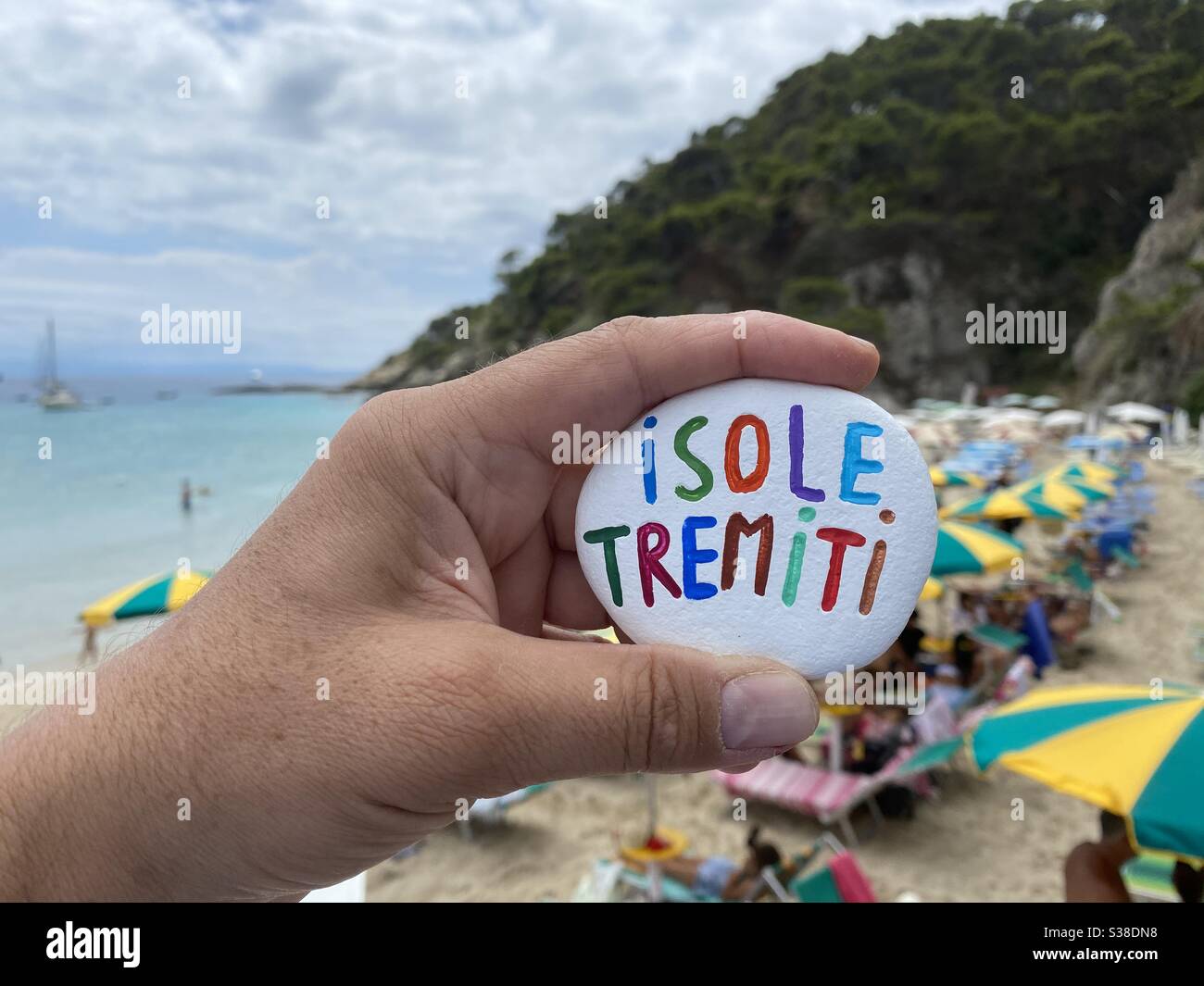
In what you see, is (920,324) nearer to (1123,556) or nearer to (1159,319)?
(1159,319)

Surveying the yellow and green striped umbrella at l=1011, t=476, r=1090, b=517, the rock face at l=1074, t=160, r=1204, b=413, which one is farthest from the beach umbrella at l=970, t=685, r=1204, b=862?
the rock face at l=1074, t=160, r=1204, b=413

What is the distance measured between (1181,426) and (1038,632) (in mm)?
23351

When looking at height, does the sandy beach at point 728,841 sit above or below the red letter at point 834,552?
below

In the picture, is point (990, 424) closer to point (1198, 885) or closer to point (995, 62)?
point (1198, 885)

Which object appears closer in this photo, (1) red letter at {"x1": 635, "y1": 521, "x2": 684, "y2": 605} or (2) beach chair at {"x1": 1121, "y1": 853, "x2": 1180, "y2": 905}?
(1) red letter at {"x1": 635, "y1": 521, "x2": 684, "y2": 605}

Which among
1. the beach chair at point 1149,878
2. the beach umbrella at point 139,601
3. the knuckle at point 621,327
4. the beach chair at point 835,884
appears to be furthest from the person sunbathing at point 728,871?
the beach umbrella at point 139,601

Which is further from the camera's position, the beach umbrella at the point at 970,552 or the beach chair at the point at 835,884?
the beach umbrella at the point at 970,552

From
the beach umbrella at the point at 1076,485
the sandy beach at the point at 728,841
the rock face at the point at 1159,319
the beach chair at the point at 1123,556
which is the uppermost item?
the rock face at the point at 1159,319

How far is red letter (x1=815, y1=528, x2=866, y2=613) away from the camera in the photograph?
5.66ft

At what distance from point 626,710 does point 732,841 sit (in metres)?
4.98

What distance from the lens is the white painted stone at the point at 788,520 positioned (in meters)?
1.73

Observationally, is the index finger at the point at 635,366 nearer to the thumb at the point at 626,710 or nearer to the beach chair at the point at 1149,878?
the thumb at the point at 626,710

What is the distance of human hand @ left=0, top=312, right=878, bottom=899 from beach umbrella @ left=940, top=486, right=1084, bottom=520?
9711 millimetres

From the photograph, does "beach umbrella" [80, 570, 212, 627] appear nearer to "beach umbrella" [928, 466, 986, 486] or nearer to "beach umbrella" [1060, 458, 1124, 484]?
"beach umbrella" [928, 466, 986, 486]
